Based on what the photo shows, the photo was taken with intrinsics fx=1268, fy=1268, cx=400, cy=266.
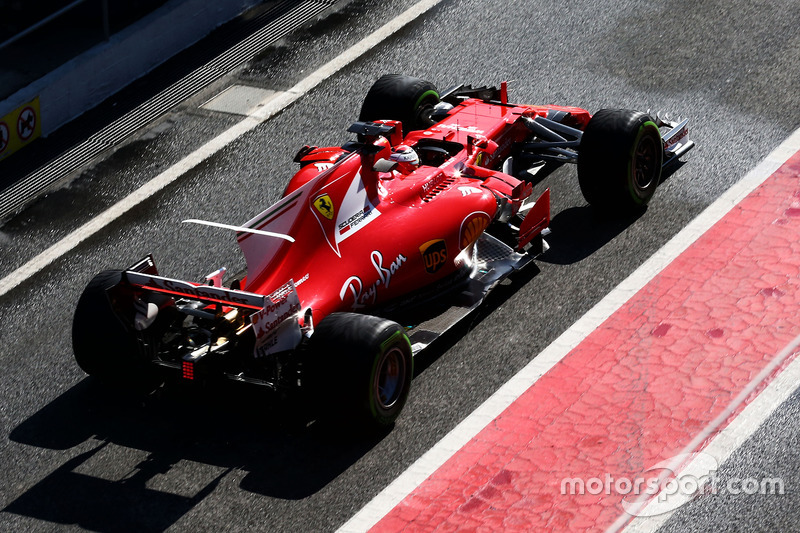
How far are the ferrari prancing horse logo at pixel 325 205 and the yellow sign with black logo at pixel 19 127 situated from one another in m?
5.31

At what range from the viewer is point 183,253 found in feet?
39.3

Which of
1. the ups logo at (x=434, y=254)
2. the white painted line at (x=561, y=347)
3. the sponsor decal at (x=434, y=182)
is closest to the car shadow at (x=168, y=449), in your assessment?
the white painted line at (x=561, y=347)

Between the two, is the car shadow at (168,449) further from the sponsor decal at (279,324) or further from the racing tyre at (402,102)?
the racing tyre at (402,102)

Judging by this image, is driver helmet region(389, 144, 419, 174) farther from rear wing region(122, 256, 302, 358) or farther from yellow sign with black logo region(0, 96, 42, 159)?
yellow sign with black logo region(0, 96, 42, 159)

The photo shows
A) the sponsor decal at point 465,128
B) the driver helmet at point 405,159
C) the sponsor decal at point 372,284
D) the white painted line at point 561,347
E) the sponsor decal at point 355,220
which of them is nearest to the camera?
the white painted line at point 561,347

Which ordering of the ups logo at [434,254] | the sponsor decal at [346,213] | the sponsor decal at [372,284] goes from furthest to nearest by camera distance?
the ups logo at [434,254]
the sponsor decal at [346,213]
the sponsor decal at [372,284]

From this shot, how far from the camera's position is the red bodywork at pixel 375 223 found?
9773 mm

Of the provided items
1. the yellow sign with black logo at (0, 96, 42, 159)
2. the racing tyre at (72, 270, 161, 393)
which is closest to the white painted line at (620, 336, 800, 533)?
the racing tyre at (72, 270, 161, 393)

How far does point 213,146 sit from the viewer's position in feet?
45.5

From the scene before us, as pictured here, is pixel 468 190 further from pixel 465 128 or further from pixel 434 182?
pixel 465 128

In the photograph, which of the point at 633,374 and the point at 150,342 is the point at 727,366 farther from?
the point at 150,342

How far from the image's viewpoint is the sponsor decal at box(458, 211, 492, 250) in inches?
420

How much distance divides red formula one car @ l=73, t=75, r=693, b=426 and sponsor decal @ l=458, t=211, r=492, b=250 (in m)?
0.01

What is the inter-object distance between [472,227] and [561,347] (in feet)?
4.28
